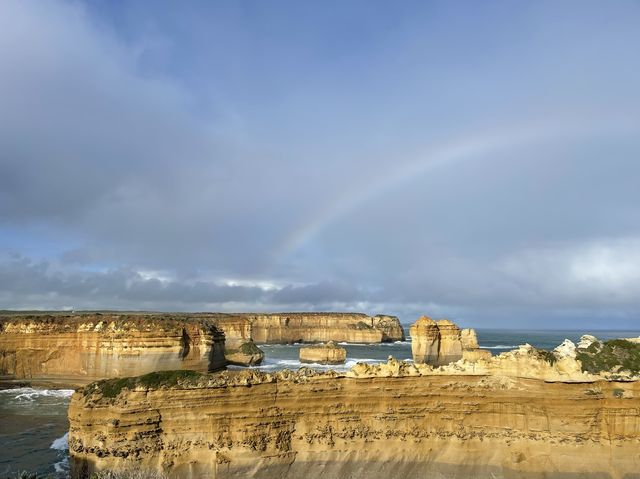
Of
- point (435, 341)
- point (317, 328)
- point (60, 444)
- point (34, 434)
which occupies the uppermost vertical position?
point (435, 341)

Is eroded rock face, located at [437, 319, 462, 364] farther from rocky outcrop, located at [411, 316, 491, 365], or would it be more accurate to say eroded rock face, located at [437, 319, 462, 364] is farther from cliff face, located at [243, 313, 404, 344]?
cliff face, located at [243, 313, 404, 344]

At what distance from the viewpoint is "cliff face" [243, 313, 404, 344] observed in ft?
416

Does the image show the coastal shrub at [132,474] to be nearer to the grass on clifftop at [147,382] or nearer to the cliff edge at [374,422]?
the cliff edge at [374,422]

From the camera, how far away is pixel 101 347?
41.3 m

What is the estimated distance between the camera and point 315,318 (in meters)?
134

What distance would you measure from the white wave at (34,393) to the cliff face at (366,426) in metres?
27.2

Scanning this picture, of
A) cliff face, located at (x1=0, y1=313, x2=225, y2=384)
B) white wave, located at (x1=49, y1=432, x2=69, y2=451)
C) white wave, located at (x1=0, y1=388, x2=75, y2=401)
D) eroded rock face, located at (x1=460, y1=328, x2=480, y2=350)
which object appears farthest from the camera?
eroded rock face, located at (x1=460, y1=328, x2=480, y2=350)

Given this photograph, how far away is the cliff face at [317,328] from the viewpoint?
127 metres

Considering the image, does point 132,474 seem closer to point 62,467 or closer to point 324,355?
point 62,467

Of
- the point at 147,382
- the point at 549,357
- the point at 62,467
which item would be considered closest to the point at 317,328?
the point at 62,467

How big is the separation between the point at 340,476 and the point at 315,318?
121 meters

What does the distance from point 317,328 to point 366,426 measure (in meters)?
119

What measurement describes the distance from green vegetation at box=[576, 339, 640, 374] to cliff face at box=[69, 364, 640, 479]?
1.71 ft

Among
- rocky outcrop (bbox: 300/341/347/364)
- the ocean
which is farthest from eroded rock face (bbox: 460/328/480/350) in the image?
the ocean
